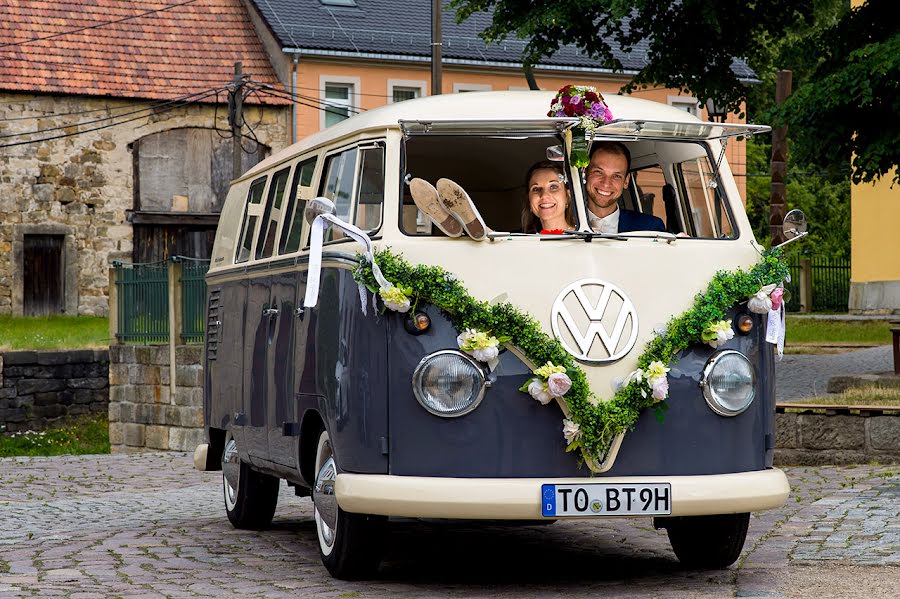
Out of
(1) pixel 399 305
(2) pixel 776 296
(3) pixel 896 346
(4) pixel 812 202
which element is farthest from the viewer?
(4) pixel 812 202

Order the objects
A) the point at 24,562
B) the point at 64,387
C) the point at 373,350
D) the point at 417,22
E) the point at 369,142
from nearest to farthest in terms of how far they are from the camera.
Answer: the point at 373,350 < the point at 369,142 < the point at 24,562 < the point at 64,387 < the point at 417,22

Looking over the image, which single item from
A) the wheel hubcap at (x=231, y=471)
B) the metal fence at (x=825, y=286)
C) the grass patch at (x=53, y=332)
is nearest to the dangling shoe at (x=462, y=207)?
the wheel hubcap at (x=231, y=471)

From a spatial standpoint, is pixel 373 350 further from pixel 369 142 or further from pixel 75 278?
pixel 75 278

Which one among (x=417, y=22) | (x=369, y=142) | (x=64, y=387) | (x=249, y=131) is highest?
(x=417, y=22)

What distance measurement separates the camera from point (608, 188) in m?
8.34

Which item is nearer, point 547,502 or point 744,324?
point 547,502

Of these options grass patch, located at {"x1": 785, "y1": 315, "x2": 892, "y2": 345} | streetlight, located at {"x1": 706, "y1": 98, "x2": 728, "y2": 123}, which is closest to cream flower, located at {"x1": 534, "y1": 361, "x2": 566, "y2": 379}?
streetlight, located at {"x1": 706, "y1": 98, "x2": 728, "y2": 123}

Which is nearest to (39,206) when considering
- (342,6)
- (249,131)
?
(249,131)

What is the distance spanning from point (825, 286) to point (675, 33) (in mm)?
23535

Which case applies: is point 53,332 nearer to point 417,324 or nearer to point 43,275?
point 43,275

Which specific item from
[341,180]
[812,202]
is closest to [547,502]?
[341,180]

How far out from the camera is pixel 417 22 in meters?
46.5

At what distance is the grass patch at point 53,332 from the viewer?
34.0m

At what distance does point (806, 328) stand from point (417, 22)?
1725 cm
